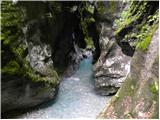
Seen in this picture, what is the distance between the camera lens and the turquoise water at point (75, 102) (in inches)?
517

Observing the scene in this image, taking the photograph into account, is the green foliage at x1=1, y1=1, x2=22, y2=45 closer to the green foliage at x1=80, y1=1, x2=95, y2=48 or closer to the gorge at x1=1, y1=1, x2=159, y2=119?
the gorge at x1=1, y1=1, x2=159, y2=119

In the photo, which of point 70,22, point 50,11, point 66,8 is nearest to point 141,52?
point 50,11

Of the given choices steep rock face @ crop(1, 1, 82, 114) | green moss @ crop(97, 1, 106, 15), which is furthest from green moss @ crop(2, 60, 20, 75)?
green moss @ crop(97, 1, 106, 15)

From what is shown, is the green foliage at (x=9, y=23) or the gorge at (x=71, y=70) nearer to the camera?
the gorge at (x=71, y=70)

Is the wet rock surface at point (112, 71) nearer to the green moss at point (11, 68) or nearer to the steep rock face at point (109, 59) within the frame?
the steep rock face at point (109, 59)

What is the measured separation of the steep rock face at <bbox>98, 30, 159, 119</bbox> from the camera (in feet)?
21.6

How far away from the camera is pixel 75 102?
569 inches

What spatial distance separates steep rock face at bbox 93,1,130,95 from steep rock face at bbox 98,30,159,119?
25.9 feet

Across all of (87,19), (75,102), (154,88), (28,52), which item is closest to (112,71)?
(75,102)

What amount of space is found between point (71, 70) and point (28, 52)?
7.11m

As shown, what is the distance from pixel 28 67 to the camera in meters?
13.3

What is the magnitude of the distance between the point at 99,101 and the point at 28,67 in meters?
3.78

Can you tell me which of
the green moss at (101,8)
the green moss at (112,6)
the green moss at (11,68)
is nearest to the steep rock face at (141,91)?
the green moss at (11,68)

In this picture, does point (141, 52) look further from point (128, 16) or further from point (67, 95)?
point (67, 95)
